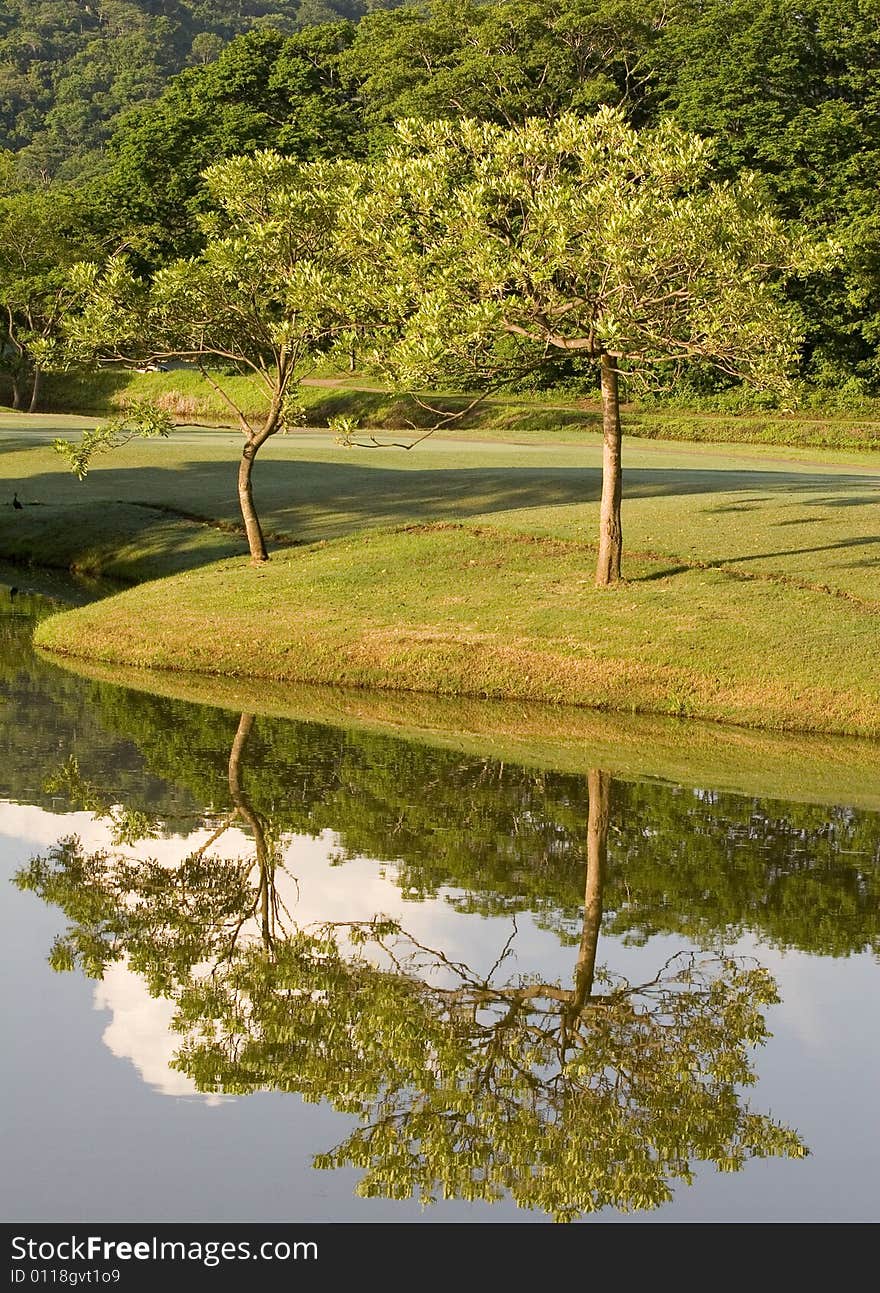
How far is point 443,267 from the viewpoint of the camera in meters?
31.9

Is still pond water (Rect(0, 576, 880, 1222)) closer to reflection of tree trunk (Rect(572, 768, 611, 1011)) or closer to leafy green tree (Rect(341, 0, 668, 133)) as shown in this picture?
reflection of tree trunk (Rect(572, 768, 611, 1011))

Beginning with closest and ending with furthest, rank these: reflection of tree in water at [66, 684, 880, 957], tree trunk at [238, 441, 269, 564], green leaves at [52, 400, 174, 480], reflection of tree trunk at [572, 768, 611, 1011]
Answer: reflection of tree trunk at [572, 768, 611, 1011], reflection of tree in water at [66, 684, 880, 957], green leaves at [52, 400, 174, 480], tree trunk at [238, 441, 269, 564]

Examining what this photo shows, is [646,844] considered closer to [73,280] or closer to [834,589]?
[834,589]

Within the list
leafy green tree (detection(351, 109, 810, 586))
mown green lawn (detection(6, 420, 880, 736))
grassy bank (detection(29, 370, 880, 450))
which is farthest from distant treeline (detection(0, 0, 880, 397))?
leafy green tree (detection(351, 109, 810, 586))

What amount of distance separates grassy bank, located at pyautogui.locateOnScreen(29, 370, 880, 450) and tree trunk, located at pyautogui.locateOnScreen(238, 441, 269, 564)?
1060 inches

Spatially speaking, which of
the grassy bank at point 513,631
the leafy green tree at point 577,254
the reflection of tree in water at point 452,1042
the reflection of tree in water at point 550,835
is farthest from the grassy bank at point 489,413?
the reflection of tree in water at point 452,1042

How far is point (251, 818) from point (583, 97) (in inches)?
3248

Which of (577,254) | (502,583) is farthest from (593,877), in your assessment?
(502,583)

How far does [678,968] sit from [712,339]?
54.0ft

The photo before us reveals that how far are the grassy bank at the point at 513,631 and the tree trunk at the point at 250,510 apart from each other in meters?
0.60

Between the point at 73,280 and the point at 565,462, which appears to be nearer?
the point at 73,280

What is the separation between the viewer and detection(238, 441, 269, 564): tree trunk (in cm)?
3984

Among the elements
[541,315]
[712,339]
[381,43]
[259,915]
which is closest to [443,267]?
[541,315]

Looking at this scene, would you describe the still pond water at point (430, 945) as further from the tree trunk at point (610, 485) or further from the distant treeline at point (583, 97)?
Answer: the distant treeline at point (583, 97)
